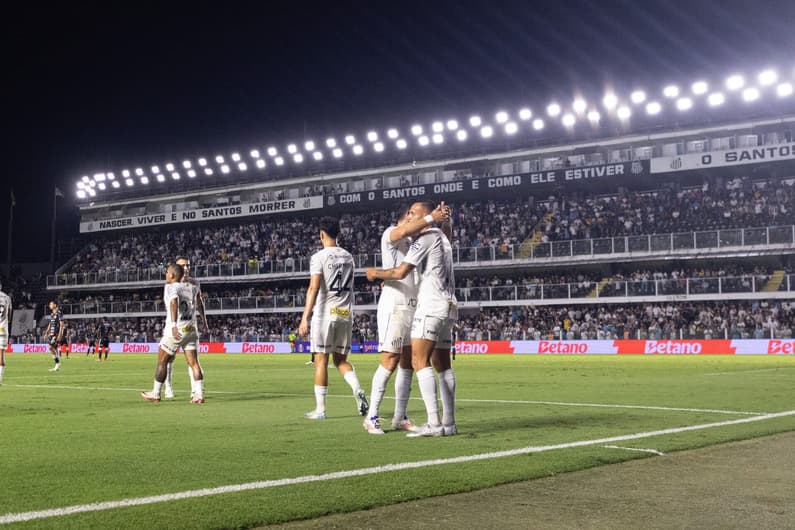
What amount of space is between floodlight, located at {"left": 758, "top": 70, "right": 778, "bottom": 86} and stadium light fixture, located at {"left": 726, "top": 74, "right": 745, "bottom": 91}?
119 cm

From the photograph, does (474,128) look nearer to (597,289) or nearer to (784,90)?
(597,289)

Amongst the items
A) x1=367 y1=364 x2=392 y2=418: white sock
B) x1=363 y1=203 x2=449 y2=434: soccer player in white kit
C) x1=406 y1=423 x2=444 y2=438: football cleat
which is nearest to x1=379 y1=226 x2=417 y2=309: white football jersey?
x1=363 y1=203 x2=449 y2=434: soccer player in white kit

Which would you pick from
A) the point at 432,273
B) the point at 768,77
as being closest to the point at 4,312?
the point at 432,273

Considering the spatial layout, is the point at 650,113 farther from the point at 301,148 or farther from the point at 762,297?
the point at 301,148

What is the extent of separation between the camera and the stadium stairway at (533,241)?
182 ft

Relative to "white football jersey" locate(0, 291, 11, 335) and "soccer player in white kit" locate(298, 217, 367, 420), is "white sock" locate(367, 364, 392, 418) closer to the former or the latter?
"soccer player in white kit" locate(298, 217, 367, 420)

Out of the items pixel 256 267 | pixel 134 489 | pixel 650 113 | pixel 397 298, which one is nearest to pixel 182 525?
pixel 134 489

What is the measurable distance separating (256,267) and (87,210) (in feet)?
92.1

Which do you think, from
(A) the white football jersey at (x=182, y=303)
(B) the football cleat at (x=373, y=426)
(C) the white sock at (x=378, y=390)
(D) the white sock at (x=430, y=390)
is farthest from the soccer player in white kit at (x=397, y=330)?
(A) the white football jersey at (x=182, y=303)

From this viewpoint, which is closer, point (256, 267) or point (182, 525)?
point (182, 525)

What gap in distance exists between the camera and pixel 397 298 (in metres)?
9.79

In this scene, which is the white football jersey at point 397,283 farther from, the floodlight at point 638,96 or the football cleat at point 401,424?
the floodlight at point 638,96

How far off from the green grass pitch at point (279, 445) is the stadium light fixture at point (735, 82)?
41766mm

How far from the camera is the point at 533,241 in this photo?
57.7 meters
